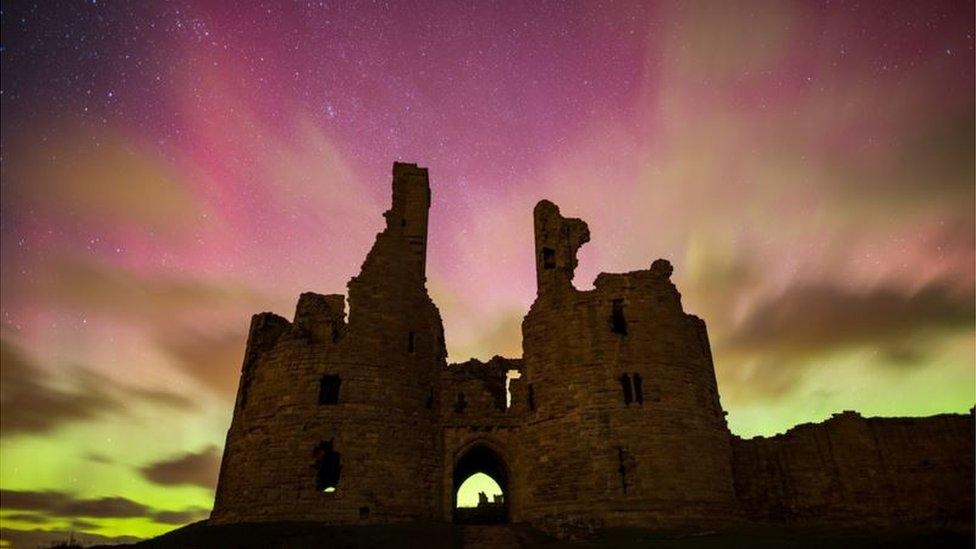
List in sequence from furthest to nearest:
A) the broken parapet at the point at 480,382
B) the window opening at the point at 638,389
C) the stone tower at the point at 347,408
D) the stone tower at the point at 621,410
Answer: the broken parapet at the point at 480,382
the window opening at the point at 638,389
the stone tower at the point at 347,408
the stone tower at the point at 621,410

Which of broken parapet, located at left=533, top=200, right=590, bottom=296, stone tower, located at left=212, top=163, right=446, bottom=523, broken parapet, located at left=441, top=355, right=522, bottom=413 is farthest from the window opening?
stone tower, located at left=212, top=163, right=446, bottom=523

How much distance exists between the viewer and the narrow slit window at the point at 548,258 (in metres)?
24.9

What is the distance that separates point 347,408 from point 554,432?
24.8ft

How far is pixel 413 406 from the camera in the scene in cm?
2134

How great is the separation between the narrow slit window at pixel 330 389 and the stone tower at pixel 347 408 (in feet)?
0.14

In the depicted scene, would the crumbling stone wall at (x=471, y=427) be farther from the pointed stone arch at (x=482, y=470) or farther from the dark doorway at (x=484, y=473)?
the dark doorway at (x=484, y=473)

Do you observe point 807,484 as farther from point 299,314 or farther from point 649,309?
point 299,314

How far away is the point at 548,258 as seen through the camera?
25.2 metres

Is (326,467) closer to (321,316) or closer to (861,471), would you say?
(321,316)

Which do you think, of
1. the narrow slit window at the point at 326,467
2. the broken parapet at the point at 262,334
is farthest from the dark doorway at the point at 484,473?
the broken parapet at the point at 262,334

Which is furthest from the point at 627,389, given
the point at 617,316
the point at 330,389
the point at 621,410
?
the point at 330,389

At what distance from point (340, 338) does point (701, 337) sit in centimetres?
1463

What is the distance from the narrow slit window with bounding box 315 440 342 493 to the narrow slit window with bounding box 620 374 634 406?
33.8 ft

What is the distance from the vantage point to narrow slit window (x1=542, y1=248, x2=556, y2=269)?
24909 mm
